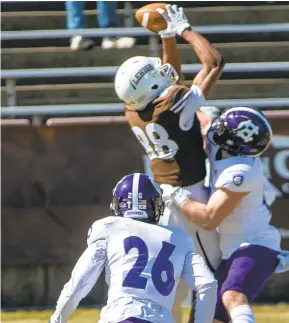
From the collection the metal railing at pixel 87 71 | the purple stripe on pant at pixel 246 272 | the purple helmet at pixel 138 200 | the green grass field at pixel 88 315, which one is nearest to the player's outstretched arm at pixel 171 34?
the purple stripe on pant at pixel 246 272

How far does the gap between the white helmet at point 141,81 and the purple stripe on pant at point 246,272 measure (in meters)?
1.06

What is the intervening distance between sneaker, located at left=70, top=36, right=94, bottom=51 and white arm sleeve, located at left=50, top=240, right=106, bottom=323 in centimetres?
510

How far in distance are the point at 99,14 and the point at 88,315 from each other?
2.83m

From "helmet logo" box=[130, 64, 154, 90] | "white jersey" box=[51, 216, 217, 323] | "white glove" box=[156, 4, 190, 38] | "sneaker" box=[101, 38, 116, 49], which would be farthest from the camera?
"sneaker" box=[101, 38, 116, 49]

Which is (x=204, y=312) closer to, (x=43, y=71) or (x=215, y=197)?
(x=215, y=197)

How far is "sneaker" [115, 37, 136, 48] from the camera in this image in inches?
399

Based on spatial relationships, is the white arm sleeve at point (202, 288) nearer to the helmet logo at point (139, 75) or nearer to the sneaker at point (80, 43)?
the helmet logo at point (139, 75)

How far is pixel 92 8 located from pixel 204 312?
6020 millimetres

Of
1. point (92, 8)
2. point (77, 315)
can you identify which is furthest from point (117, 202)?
point (92, 8)

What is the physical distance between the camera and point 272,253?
6445mm

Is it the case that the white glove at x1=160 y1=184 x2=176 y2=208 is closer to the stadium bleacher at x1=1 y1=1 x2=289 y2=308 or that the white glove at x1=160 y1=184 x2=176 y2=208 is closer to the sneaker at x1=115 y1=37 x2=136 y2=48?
the stadium bleacher at x1=1 y1=1 x2=289 y2=308

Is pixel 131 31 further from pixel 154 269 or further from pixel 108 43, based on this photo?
pixel 154 269

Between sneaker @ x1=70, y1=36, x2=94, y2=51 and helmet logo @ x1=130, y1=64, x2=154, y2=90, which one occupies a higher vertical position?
helmet logo @ x1=130, y1=64, x2=154, y2=90

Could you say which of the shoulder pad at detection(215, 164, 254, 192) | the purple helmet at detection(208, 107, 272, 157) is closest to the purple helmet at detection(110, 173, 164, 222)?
the shoulder pad at detection(215, 164, 254, 192)
